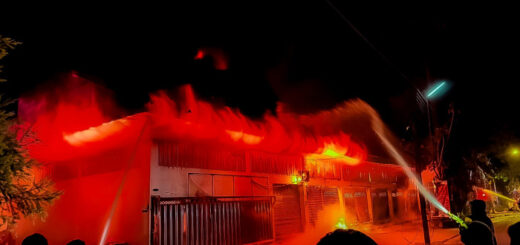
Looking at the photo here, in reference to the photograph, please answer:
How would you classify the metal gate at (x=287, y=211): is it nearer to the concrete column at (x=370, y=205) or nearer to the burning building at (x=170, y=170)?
the burning building at (x=170, y=170)

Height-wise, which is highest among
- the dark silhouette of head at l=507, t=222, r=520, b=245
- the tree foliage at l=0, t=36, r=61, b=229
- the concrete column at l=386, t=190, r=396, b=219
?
the tree foliage at l=0, t=36, r=61, b=229

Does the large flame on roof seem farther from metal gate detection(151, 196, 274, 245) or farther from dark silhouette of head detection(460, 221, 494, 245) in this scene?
dark silhouette of head detection(460, 221, 494, 245)

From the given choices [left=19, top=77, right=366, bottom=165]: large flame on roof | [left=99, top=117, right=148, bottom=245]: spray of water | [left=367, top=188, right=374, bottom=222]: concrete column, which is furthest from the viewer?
[left=367, top=188, right=374, bottom=222]: concrete column

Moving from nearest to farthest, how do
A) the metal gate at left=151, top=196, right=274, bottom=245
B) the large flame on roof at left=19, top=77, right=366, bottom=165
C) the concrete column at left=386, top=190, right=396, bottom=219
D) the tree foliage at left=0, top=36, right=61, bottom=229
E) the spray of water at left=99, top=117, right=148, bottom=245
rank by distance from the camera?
the tree foliage at left=0, top=36, right=61, bottom=229 → the large flame on roof at left=19, top=77, right=366, bottom=165 → the metal gate at left=151, top=196, right=274, bottom=245 → the spray of water at left=99, top=117, right=148, bottom=245 → the concrete column at left=386, top=190, right=396, bottom=219

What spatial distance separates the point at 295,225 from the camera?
1531cm

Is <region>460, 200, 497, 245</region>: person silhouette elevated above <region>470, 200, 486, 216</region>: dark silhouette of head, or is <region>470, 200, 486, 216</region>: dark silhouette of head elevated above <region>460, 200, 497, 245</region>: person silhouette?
<region>470, 200, 486, 216</region>: dark silhouette of head

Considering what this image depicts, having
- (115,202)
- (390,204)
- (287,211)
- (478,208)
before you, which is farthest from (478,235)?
(390,204)

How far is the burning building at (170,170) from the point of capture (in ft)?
30.9

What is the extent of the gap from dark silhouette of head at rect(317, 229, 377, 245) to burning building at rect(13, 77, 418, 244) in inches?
276

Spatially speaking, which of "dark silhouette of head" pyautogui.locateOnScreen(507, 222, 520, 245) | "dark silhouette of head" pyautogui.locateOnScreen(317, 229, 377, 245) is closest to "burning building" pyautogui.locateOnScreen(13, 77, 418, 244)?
"dark silhouette of head" pyautogui.locateOnScreen(317, 229, 377, 245)

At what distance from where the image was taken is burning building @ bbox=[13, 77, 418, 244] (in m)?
9.41

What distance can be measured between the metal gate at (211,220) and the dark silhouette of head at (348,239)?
26.5ft

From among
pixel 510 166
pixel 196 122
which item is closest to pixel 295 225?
pixel 196 122

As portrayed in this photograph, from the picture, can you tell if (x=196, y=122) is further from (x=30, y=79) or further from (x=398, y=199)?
(x=398, y=199)
